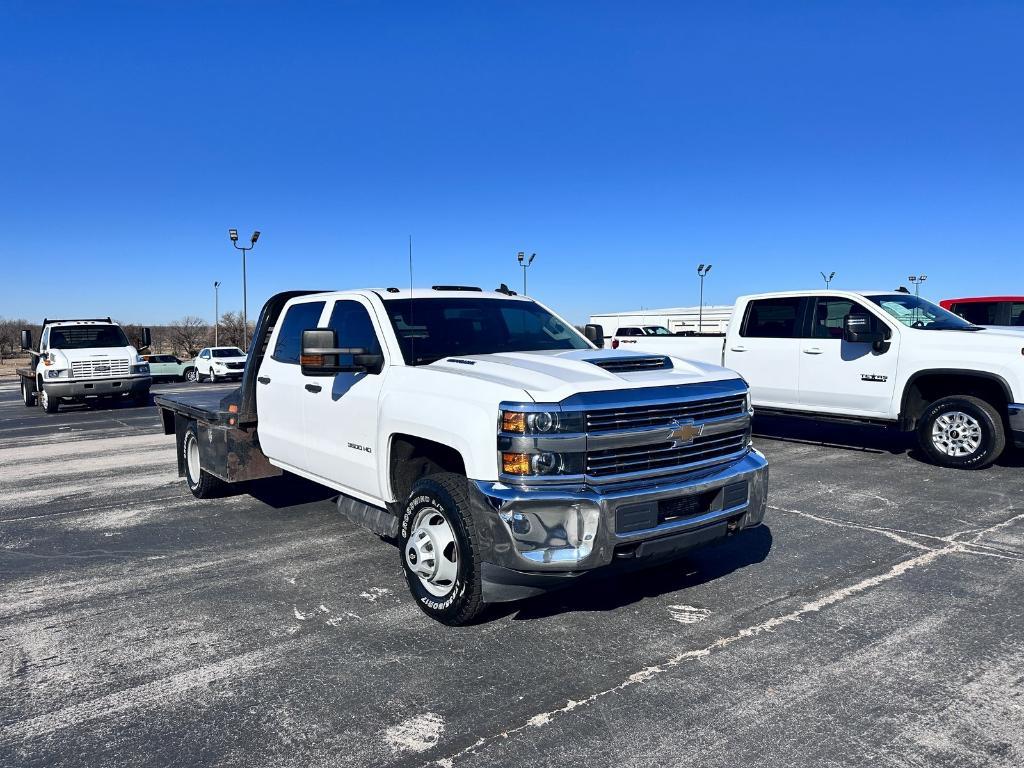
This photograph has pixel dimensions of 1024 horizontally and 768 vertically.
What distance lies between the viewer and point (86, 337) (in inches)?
679

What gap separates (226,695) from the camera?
3309 millimetres

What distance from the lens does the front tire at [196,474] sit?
275 inches

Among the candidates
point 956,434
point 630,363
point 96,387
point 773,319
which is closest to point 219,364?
point 96,387

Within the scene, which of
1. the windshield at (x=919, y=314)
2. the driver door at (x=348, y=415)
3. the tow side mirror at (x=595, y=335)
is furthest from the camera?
the windshield at (x=919, y=314)

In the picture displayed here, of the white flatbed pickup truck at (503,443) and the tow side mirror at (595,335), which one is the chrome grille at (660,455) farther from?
the tow side mirror at (595,335)

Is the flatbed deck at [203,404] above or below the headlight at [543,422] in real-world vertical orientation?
below

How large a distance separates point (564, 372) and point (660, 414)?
0.56 meters

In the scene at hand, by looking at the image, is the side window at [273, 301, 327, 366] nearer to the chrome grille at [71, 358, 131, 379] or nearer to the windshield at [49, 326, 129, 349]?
the chrome grille at [71, 358, 131, 379]

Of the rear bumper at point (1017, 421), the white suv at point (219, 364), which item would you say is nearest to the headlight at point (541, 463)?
the rear bumper at point (1017, 421)

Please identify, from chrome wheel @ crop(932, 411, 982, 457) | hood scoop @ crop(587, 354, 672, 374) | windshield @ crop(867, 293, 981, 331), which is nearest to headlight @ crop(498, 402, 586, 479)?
hood scoop @ crop(587, 354, 672, 374)

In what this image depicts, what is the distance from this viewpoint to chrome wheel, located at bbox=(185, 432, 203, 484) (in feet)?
23.4

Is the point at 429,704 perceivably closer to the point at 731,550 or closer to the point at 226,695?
the point at 226,695

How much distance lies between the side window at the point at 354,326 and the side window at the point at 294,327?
0.79 feet

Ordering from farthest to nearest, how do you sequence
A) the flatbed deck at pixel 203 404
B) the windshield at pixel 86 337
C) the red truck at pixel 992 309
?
the windshield at pixel 86 337, the red truck at pixel 992 309, the flatbed deck at pixel 203 404
